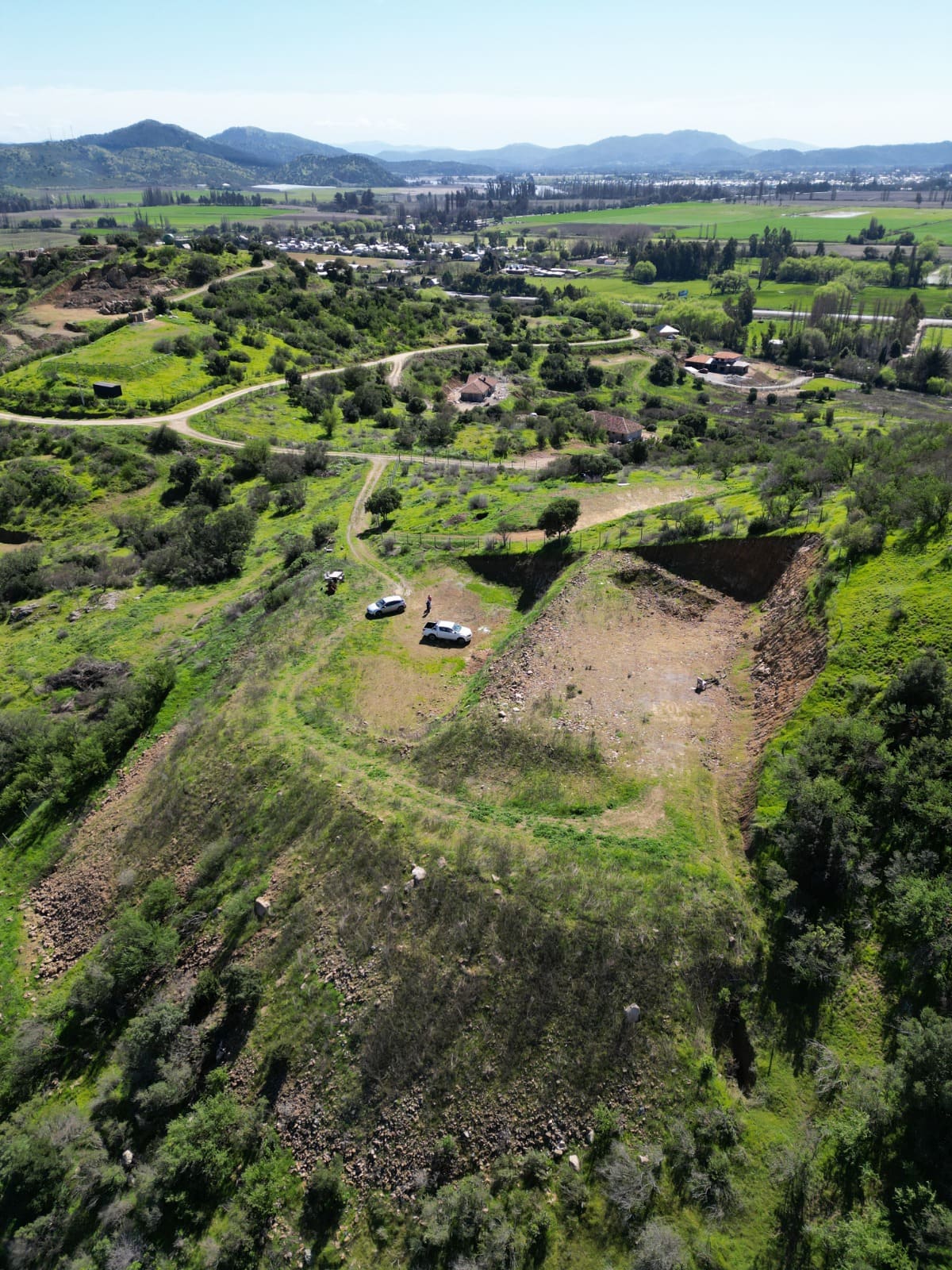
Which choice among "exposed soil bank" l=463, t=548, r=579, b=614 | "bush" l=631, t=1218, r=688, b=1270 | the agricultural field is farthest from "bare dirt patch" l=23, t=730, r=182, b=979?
"bush" l=631, t=1218, r=688, b=1270

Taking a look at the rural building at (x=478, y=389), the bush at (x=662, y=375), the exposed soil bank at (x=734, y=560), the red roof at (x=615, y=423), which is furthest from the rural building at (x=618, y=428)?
the exposed soil bank at (x=734, y=560)

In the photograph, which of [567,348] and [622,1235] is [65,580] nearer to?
[622,1235]

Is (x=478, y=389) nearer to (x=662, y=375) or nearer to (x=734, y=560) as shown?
(x=662, y=375)

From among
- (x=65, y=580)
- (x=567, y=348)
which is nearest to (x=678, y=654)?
(x=65, y=580)

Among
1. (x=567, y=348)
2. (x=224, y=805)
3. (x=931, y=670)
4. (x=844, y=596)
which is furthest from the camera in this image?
(x=567, y=348)

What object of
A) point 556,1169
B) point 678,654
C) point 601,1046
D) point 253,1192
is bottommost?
point 253,1192

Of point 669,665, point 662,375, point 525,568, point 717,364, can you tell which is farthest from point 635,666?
point 717,364
